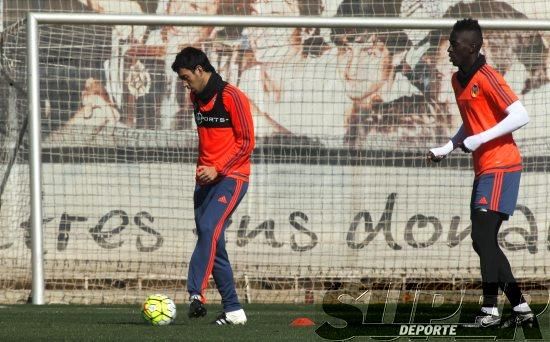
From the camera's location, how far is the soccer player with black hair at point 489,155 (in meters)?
7.04

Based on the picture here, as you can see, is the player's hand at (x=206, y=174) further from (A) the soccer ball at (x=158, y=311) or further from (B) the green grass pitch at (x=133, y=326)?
(B) the green grass pitch at (x=133, y=326)

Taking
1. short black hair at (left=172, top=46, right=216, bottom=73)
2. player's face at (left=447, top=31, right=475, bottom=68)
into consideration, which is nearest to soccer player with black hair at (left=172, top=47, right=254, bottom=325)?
short black hair at (left=172, top=46, right=216, bottom=73)

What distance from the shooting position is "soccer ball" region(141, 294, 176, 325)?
770cm

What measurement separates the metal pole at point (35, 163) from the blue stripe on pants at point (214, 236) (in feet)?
10.4

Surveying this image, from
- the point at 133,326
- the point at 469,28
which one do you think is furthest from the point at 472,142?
the point at 133,326

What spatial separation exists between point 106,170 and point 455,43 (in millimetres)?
5425

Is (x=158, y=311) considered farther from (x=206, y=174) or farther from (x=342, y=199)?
(x=342, y=199)

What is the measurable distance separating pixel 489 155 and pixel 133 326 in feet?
8.33

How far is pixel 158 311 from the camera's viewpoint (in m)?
7.70

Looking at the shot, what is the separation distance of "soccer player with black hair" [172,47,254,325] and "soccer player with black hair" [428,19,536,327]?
1.32 m

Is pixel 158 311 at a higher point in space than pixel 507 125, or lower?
lower

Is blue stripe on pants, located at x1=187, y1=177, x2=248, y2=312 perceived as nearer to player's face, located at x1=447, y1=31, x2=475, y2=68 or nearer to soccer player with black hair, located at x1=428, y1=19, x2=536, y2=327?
soccer player with black hair, located at x1=428, y1=19, x2=536, y2=327

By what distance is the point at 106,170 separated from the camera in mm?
11750

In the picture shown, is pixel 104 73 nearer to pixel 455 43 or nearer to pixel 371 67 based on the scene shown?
pixel 371 67
